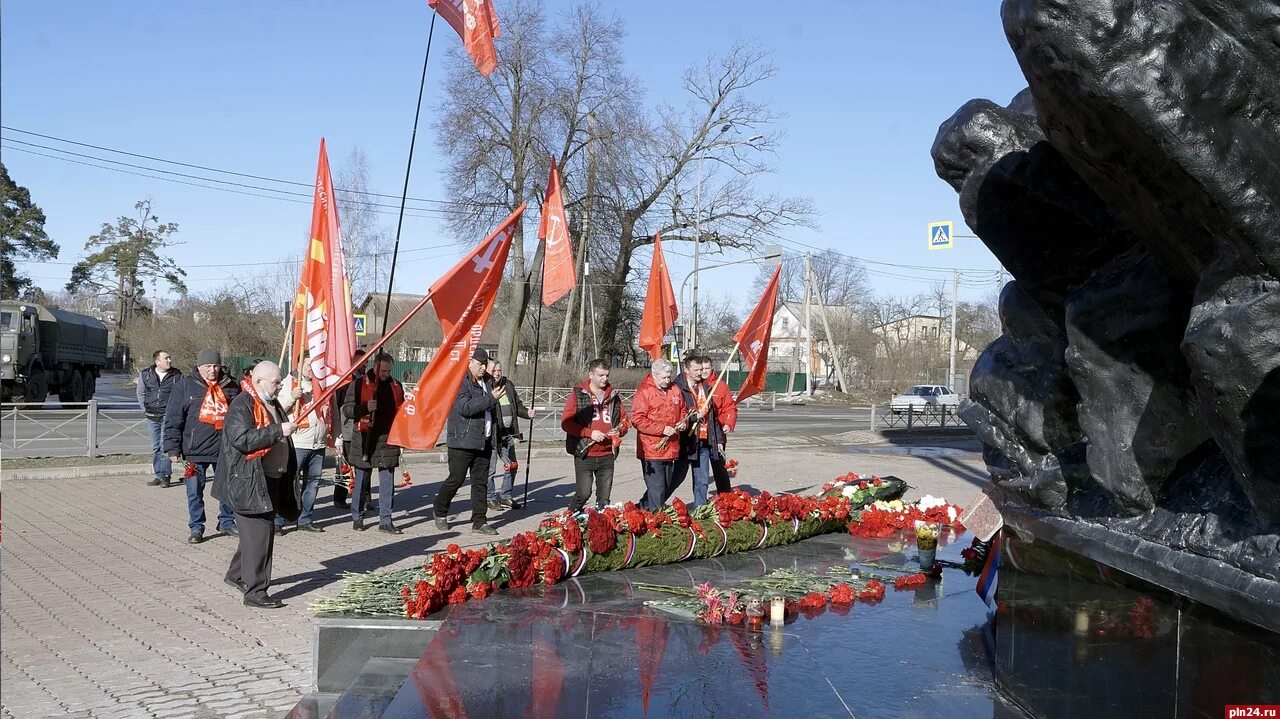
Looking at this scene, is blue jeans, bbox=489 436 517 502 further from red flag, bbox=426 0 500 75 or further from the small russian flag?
the small russian flag

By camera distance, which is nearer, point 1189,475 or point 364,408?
point 1189,475

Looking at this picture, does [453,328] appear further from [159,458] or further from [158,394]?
[159,458]

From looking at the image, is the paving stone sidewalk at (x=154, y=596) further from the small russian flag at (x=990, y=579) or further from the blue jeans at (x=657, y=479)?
the small russian flag at (x=990, y=579)

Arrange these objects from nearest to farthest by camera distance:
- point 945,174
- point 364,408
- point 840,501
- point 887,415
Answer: point 945,174
point 840,501
point 364,408
point 887,415

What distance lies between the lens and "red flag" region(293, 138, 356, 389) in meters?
9.02

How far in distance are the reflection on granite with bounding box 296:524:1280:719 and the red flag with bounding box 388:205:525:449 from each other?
87.5 inches

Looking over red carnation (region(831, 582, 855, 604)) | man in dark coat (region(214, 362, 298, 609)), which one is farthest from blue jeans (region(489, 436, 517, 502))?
red carnation (region(831, 582, 855, 604))

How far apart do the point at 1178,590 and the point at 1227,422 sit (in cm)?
59

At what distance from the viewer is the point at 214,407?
9.16 m

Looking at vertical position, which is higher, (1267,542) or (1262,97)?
(1262,97)

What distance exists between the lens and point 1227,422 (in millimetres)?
2963

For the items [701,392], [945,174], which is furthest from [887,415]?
[945,174]

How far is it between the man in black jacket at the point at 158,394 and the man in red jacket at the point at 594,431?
18.7ft

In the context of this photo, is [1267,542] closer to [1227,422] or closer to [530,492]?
[1227,422]
